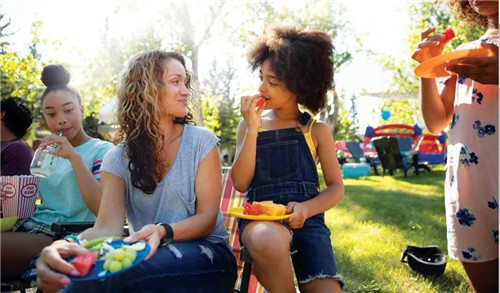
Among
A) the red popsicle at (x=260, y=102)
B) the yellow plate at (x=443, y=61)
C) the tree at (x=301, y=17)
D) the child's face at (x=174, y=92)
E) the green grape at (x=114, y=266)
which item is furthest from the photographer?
the tree at (x=301, y=17)

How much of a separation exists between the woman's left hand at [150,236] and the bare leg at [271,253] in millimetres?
367

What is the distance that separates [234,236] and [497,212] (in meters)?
1.48

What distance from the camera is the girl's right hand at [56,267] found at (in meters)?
1.46

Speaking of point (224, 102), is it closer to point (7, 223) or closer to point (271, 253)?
point (7, 223)

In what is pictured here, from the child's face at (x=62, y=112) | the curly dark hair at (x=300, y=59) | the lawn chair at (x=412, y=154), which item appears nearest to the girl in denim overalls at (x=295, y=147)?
the curly dark hair at (x=300, y=59)

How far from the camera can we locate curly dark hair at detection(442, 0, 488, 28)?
2.13 m

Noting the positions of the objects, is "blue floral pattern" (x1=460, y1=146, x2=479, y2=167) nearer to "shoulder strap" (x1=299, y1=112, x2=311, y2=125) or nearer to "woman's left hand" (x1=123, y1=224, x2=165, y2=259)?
"shoulder strap" (x1=299, y1=112, x2=311, y2=125)

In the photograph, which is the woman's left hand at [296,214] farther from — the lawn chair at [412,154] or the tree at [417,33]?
the lawn chair at [412,154]

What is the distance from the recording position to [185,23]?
56.5 ft

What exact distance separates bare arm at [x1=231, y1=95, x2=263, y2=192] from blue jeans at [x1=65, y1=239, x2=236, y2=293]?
0.43 metres

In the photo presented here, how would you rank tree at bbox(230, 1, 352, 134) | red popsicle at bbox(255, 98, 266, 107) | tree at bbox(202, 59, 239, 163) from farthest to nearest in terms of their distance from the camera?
tree at bbox(230, 1, 352, 134)
tree at bbox(202, 59, 239, 163)
red popsicle at bbox(255, 98, 266, 107)

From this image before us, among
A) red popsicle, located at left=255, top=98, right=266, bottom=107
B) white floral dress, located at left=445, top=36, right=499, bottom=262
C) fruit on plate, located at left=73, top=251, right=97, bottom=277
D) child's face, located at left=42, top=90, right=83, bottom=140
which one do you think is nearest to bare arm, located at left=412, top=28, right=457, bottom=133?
white floral dress, located at left=445, top=36, right=499, bottom=262

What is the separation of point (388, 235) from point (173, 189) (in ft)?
12.4

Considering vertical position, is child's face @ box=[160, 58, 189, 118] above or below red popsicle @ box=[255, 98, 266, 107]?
above
